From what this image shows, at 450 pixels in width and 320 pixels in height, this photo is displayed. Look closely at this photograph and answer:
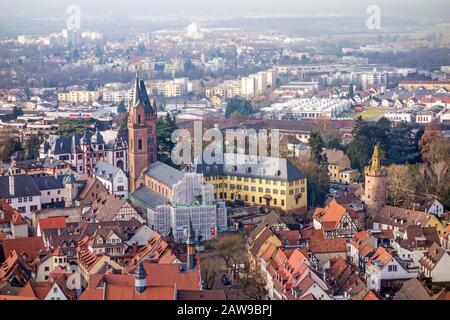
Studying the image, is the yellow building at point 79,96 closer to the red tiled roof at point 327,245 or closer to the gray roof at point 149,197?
the gray roof at point 149,197

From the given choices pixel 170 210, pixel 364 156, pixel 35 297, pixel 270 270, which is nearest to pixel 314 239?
pixel 270 270

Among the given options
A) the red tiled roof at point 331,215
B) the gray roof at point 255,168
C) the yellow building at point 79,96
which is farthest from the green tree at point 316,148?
the yellow building at point 79,96

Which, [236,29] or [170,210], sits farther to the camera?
[236,29]

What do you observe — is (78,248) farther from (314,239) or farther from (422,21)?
(422,21)

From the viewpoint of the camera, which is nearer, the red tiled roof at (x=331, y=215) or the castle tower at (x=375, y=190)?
the red tiled roof at (x=331, y=215)

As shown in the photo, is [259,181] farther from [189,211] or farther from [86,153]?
[86,153]

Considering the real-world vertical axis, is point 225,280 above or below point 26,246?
below

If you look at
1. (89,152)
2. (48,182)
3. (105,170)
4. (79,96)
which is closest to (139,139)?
(105,170)
